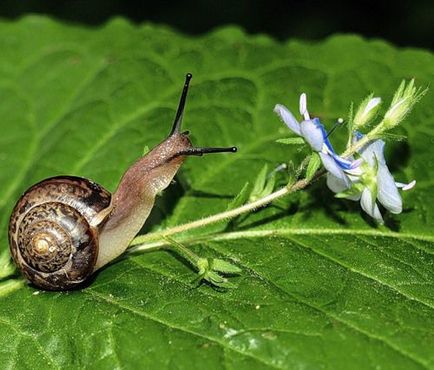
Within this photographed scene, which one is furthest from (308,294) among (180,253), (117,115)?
(117,115)

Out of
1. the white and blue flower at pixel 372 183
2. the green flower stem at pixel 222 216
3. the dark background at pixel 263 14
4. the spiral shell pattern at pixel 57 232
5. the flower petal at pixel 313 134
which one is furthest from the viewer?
the dark background at pixel 263 14

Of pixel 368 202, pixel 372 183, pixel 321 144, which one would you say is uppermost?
pixel 321 144

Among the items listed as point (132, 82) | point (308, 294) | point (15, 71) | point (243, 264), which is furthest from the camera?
point (15, 71)

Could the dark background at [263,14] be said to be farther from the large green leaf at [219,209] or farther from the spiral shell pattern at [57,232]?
the spiral shell pattern at [57,232]

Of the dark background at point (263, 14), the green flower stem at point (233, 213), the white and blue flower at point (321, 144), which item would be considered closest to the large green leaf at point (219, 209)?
the green flower stem at point (233, 213)

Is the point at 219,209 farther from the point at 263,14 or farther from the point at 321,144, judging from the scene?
the point at 263,14

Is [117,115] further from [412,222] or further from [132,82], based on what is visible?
[412,222]

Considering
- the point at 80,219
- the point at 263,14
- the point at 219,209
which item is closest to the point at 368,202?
the point at 219,209
